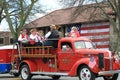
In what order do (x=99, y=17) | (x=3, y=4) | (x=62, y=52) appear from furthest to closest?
1. (x=99, y=17)
2. (x=3, y=4)
3. (x=62, y=52)

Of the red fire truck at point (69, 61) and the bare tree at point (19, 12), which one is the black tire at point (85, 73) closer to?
the red fire truck at point (69, 61)

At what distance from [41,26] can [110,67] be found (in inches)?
1659

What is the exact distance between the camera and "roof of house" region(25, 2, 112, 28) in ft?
152

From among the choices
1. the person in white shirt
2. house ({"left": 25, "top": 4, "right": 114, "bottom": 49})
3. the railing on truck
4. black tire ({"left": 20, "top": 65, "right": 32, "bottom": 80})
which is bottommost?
black tire ({"left": 20, "top": 65, "right": 32, "bottom": 80})

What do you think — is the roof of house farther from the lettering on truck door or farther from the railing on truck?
the lettering on truck door

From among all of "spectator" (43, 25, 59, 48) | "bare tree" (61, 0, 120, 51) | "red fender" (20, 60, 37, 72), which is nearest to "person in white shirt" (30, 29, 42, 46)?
"spectator" (43, 25, 59, 48)

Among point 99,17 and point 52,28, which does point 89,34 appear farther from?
point 52,28

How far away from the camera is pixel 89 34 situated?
50.7 meters

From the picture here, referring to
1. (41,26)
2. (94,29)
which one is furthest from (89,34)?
(41,26)

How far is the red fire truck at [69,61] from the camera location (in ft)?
49.6

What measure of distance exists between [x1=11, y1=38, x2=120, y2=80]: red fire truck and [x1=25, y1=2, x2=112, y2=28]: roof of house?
86.5ft

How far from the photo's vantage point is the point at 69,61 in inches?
641

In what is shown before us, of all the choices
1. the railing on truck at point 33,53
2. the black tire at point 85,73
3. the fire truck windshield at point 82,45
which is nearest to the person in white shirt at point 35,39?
the railing on truck at point 33,53

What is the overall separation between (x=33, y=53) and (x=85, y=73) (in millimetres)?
3746
